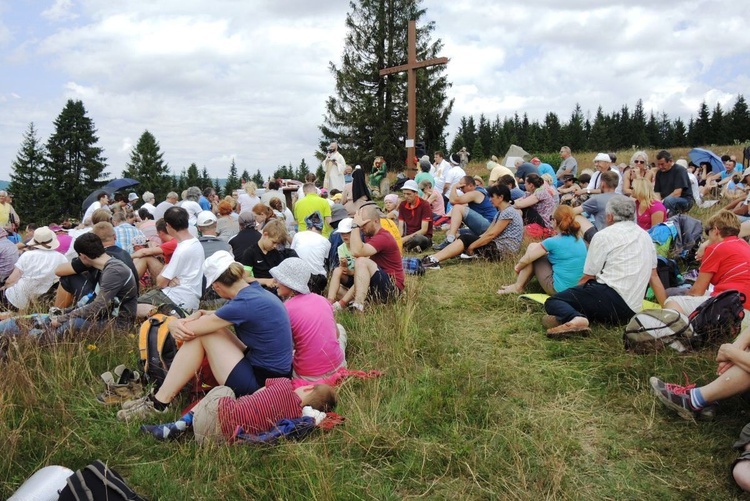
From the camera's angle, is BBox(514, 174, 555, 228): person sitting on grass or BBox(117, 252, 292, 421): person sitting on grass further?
BBox(514, 174, 555, 228): person sitting on grass

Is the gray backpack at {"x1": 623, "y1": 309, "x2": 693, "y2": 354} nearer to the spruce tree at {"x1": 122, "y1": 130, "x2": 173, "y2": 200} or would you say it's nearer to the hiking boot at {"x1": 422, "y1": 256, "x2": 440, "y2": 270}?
the hiking boot at {"x1": 422, "y1": 256, "x2": 440, "y2": 270}

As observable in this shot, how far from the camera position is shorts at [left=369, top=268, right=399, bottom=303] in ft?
19.9

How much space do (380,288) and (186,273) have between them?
207 centimetres

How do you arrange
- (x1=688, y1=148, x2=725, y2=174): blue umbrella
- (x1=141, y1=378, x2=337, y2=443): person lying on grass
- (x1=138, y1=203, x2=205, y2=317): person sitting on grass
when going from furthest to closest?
(x1=688, y1=148, x2=725, y2=174): blue umbrella → (x1=138, y1=203, x2=205, y2=317): person sitting on grass → (x1=141, y1=378, x2=337, y2=443): person lying on grass

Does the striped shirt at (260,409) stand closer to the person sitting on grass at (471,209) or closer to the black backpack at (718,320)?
the black backpack at (718,320)

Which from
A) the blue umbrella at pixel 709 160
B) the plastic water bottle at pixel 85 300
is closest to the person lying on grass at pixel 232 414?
the plastic water bottle at pixel 85 300

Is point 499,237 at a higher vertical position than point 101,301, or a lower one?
higher

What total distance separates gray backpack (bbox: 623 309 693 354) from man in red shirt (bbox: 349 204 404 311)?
97.2 inches

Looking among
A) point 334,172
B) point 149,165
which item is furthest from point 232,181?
point 334,172

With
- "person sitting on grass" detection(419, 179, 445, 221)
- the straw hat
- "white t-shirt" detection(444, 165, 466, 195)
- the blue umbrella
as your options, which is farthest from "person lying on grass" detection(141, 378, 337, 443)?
the blue umbrella

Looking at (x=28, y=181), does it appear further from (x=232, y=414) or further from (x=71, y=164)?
(x=232, y=414)

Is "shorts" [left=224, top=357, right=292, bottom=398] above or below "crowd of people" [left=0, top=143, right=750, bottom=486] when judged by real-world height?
below

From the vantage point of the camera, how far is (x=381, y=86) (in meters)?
28.3

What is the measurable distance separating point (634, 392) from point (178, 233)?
15.1 ft
